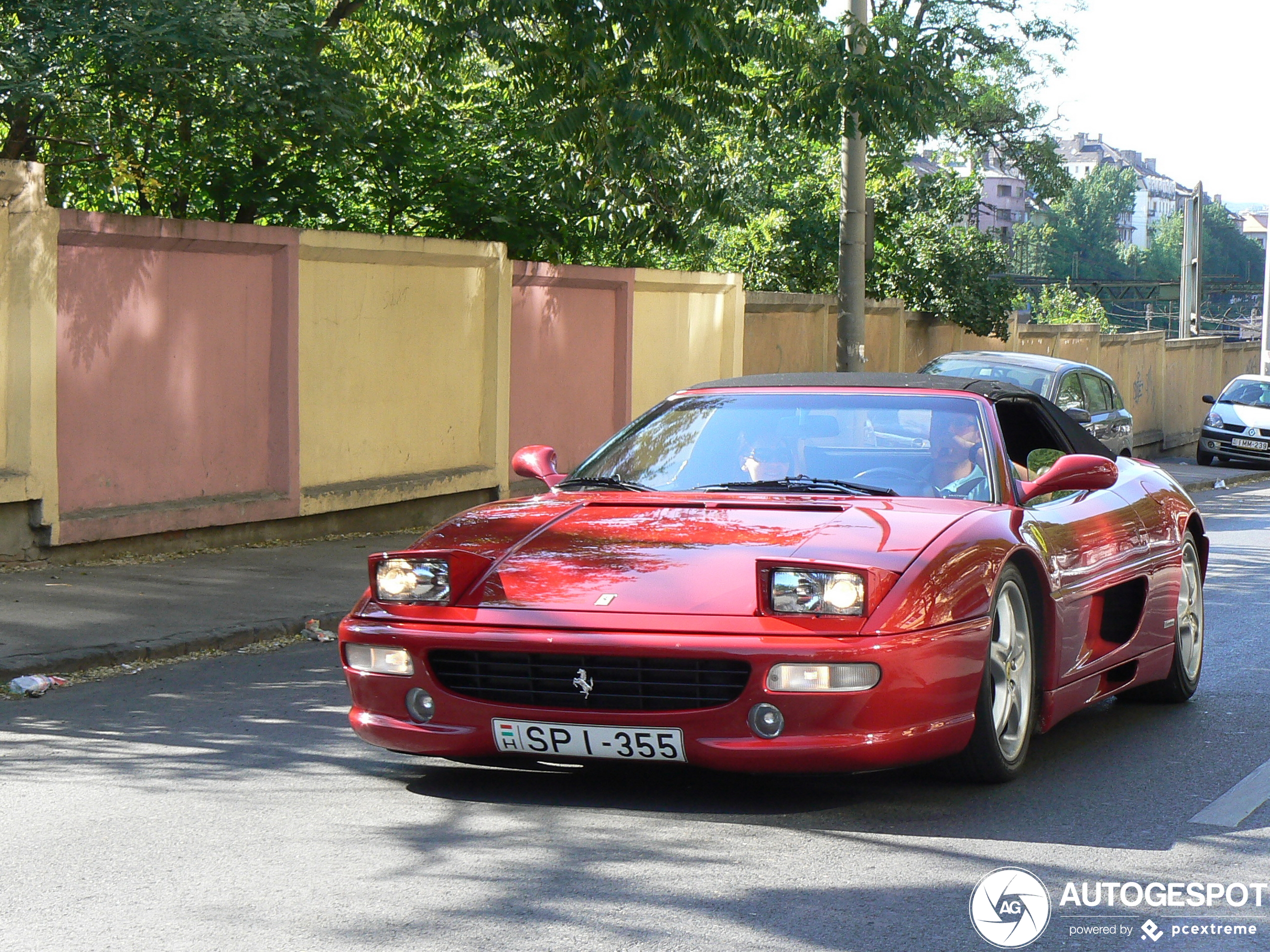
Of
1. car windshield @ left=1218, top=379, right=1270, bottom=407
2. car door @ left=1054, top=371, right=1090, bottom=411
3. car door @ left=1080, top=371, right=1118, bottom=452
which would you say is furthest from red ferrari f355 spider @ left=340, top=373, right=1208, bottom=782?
car windshield @ left=1218, top=379, right=1270, bottom=407

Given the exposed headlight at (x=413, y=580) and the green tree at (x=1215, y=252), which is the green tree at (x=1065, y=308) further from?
the green tree at (x=1215, y=252)

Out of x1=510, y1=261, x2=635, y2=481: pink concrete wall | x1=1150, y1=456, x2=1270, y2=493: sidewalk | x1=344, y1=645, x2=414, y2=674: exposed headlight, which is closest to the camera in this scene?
x1=344, y1=645, x2=414, y2=674: exposed headlight

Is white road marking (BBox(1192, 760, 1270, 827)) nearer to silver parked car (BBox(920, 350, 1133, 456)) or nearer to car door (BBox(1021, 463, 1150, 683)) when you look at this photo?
car door (BBox(1021, 463, 1150, 683))

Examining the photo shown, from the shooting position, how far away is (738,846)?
4.89 m

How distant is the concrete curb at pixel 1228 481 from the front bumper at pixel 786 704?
19131 millimetres

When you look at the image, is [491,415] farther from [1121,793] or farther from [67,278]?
[1121,793]

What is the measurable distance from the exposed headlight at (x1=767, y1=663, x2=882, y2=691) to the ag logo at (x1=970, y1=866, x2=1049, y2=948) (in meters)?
0.68

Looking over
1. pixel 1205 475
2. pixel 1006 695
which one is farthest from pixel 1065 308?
pixel 1006 695

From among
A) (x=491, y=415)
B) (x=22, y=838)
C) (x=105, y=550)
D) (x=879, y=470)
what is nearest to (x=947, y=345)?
(x=491, y=415)

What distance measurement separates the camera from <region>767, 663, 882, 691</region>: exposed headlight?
16.1 feet

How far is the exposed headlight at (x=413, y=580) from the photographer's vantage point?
5.36 m

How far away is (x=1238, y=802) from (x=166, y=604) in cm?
621

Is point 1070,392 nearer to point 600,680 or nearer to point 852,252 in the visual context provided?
point 852,252

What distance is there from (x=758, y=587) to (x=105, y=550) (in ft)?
23.6
